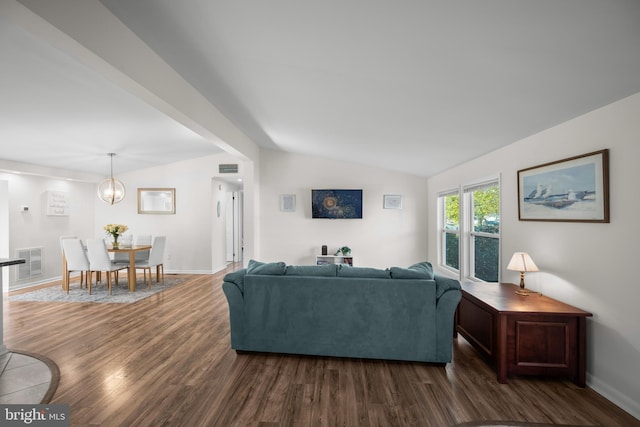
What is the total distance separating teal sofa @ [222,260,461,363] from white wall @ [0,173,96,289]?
5.45 metres

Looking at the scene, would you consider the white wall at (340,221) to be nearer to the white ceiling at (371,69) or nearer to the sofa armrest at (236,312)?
the white ceiling at (371,69)

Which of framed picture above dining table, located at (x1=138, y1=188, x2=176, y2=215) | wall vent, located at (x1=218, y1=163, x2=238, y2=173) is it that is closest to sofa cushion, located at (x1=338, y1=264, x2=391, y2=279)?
wall vent, located at (x1=218, y1=163, x2=238, y2=173)

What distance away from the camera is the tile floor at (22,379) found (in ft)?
7.20

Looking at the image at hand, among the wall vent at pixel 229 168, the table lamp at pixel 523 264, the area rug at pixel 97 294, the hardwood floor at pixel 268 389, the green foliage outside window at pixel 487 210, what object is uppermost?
the wall vent at pixel 229 168

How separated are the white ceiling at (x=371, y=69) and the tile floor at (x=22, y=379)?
2559 millimetres

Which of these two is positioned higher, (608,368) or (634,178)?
(634,178)

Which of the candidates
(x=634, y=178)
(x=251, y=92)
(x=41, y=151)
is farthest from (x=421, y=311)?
(x=41, y=151)

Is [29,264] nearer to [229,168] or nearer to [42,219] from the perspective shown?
[42,219]

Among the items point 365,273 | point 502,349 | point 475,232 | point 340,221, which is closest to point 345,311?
point 365,273

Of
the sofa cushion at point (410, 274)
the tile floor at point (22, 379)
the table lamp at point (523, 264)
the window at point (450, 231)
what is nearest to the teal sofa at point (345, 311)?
the sofa cushion at point (410, 274)

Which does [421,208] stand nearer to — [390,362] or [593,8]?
[390,362]

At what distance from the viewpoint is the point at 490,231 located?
3.71m

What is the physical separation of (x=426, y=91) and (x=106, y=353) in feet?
12.3

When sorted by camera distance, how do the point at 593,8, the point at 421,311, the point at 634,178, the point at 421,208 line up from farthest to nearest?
the point at 421,208 < the point at 421,311 < the point at 634,178 < the point at 593,8
